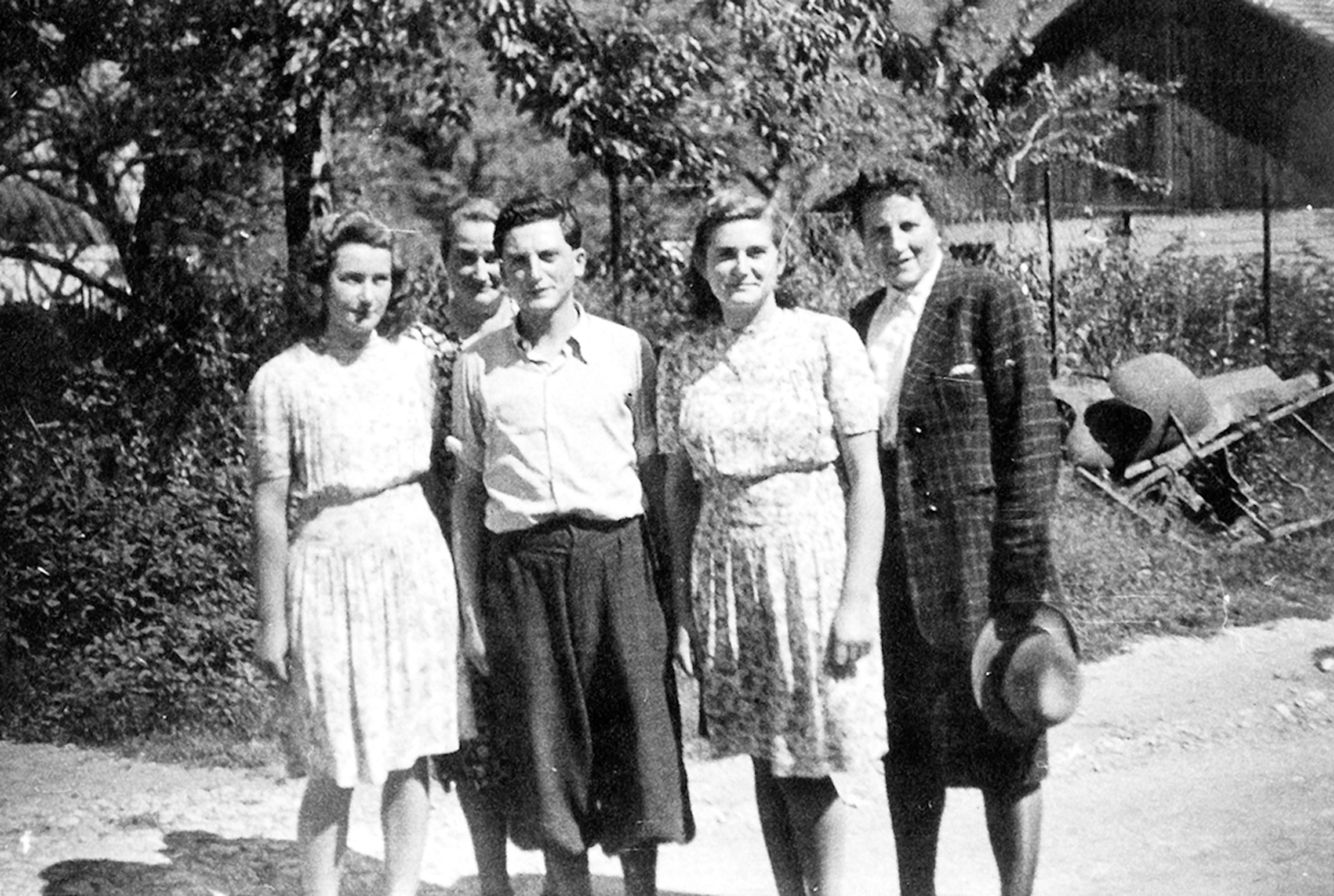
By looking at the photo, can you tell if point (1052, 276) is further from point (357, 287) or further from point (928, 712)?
point (357, 287)

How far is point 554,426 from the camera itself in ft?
11.5

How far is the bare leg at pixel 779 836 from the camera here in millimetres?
3580

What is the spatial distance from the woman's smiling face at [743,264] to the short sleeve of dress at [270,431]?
104 cm

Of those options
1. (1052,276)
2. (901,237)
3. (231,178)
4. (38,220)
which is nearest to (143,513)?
(231,178)

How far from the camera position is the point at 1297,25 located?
639 inches

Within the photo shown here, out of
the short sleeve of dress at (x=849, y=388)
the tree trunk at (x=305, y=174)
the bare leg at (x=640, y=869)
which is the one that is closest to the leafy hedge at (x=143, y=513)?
the tree trunk at (x=305, y=174)

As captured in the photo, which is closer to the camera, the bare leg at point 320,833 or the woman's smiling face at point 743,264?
the woman's smiling face at point 743,264

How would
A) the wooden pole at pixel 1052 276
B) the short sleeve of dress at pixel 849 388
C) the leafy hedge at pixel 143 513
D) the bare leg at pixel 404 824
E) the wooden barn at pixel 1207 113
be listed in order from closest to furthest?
the short sleeve of dress at pixel 849 388 → the bare leg at pixel 404 824 → the leafy hedge at pixel 143 513 → the wooden pole at pixel 1052 276 → the wooden barn at pixel 1207 113

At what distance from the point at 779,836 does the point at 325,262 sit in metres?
1.72

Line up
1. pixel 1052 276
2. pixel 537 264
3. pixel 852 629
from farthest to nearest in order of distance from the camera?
pixel 1052 276 → pixel 537 264 → pixel 852 629

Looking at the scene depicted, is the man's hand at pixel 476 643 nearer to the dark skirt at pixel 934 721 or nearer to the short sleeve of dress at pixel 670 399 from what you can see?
the short sleeve of dress at pixel 670 399

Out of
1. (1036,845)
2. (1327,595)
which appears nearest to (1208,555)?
(1327,595)

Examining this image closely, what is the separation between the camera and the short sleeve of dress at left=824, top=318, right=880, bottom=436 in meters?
3.38

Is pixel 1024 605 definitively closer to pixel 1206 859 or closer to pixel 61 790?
pixel 1206 859
